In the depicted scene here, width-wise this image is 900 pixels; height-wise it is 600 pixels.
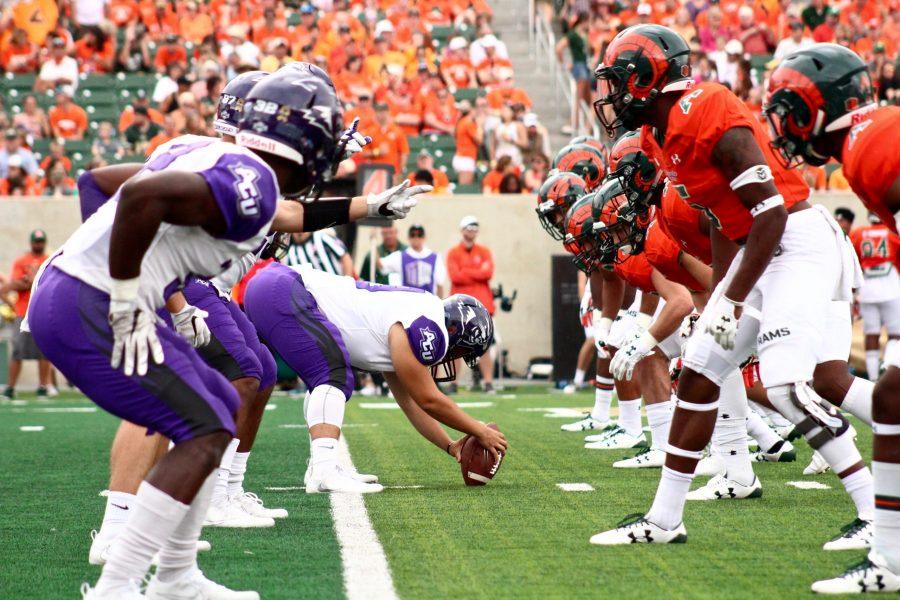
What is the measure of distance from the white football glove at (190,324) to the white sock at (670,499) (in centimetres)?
188

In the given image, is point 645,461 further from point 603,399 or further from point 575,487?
point 603,399

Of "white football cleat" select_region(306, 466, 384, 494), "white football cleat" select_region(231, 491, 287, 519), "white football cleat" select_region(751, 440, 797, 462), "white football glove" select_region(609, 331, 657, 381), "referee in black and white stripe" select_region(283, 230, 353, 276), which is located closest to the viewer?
"white football cleat" select_region(231, 491, 287, 519)

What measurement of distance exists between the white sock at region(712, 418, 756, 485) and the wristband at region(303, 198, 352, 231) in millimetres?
2227

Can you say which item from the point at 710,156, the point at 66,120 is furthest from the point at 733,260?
the point at 66,120

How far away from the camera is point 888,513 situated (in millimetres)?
4016

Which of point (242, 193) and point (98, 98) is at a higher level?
point (98, 98)

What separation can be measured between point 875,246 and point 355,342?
9949mm

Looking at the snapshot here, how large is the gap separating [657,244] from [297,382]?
8.79 meters

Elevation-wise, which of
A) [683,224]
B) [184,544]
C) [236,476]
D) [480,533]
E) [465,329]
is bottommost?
[480,533]

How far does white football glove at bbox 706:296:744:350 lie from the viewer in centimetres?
471

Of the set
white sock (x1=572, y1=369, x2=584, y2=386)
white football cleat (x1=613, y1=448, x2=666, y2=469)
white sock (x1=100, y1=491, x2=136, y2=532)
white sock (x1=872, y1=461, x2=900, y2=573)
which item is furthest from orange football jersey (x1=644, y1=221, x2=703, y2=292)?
white sock (x1=572, y1=369, x2=584, y2=386)

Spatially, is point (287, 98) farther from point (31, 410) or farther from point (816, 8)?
point (816, 8)

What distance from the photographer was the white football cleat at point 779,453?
797 centimetres

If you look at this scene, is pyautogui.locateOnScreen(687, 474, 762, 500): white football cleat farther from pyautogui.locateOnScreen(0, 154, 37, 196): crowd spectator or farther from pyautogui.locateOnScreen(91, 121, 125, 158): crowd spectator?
Result: pyautogui.locateOnScreen(0, 154, 37, 196): crowd spectator
